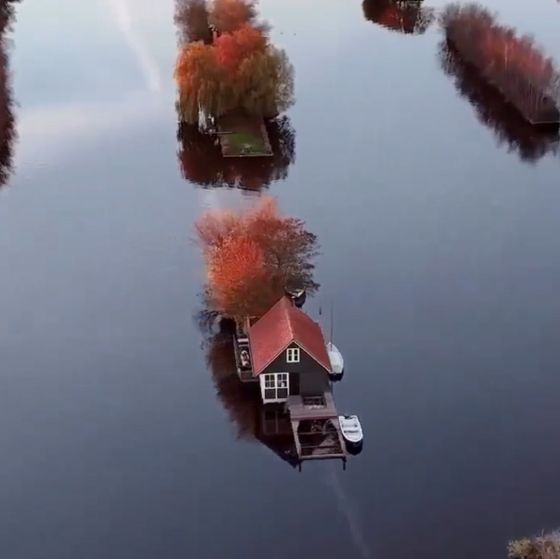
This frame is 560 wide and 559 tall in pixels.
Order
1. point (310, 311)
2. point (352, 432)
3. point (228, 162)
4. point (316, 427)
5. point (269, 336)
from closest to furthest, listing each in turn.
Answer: point (352, 432)
point (316, 427)
point (269, 336)
point (310, 311)
point (228, 162)

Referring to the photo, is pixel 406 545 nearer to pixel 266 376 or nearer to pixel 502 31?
pixel 266 376

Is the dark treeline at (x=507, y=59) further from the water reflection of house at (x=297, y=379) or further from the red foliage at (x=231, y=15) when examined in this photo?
the water reflection of house at (x=297, y=379)

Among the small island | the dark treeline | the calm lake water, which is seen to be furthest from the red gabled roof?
the dark treeline

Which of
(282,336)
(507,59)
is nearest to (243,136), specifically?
(507,59)

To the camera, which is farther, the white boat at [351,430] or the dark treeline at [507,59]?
the dark treeline at [507,59]

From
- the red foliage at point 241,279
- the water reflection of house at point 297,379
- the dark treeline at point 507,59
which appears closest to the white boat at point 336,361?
the water reflection of house at point 297,379

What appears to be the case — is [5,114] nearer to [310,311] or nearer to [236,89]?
[236,89]
